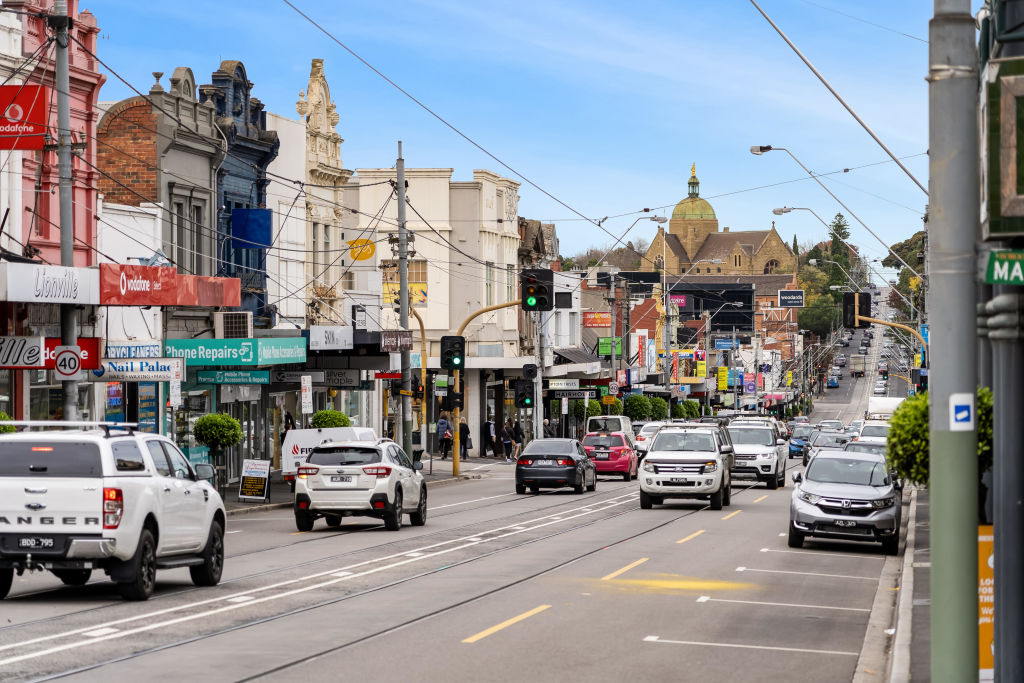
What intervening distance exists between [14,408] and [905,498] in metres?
21.8

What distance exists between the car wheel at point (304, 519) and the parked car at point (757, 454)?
18.3 meters

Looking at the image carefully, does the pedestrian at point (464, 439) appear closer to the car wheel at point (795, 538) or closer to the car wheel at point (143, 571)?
the car wheel at point (795, 538)

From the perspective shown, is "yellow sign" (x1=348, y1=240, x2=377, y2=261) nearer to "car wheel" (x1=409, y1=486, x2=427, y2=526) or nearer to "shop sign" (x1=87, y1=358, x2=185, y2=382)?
"shop sign" (x1=87, y1=358, x2=185, y2=382)

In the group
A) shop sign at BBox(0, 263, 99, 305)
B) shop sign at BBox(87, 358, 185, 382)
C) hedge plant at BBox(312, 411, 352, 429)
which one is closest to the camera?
shop sign at BBox(0, 263, 99, 305)

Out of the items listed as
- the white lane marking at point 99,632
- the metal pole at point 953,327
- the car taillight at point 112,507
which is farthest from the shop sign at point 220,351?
the metal pole at point 953,327

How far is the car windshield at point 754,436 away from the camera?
44000 millimetres

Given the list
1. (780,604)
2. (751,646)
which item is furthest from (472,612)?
(780,604)

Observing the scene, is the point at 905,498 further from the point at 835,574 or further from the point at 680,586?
the point at 680,586

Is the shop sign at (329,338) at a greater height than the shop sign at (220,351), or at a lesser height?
greater

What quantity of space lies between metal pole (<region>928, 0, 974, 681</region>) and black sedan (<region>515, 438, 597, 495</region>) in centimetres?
3218

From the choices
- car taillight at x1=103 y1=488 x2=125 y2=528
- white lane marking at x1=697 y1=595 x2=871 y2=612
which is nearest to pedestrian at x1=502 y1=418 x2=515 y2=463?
white lane marking at x1=697 y1=595 x2=871 y2=612

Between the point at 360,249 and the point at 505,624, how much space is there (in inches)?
1575

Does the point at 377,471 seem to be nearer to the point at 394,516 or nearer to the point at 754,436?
the point at 394,516

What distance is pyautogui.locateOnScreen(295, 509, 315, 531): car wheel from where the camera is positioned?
26688 mm
